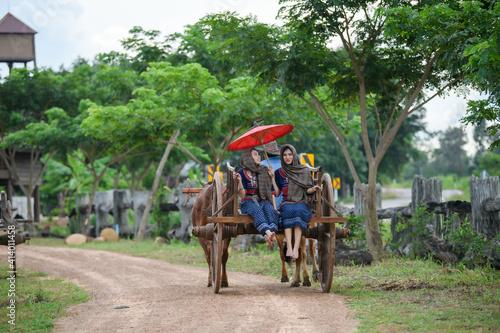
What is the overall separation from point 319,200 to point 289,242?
2.12 feet

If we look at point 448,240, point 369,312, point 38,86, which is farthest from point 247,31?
point 38,86

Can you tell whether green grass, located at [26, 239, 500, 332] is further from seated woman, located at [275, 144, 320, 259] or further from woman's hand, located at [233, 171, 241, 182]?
woman's hand, located at [233, 171, 241, 182]

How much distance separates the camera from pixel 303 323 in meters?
5.43

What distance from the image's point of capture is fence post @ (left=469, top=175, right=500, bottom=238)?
8961 millimetres

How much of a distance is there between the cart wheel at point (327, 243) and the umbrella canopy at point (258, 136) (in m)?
0.93

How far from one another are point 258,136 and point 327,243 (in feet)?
5.53

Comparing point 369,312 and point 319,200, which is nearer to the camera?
point 369,312

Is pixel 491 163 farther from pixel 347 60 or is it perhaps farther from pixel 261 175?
pixel 261 175

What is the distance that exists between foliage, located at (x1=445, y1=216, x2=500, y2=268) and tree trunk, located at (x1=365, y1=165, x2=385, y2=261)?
4.60ft

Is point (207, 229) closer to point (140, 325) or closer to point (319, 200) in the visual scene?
point (319, 200)

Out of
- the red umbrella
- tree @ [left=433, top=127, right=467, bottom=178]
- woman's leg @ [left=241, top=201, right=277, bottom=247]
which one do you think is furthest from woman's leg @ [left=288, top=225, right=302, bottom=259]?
tree @ [left=433, top=127, right=467, bottom=178]

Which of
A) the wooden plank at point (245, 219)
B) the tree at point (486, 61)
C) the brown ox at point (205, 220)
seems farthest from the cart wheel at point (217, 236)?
the tree at point (486, 61)

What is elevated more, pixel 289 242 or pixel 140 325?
pixel 289 242

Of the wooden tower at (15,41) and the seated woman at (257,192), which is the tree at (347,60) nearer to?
the seated woman at (257,192)
